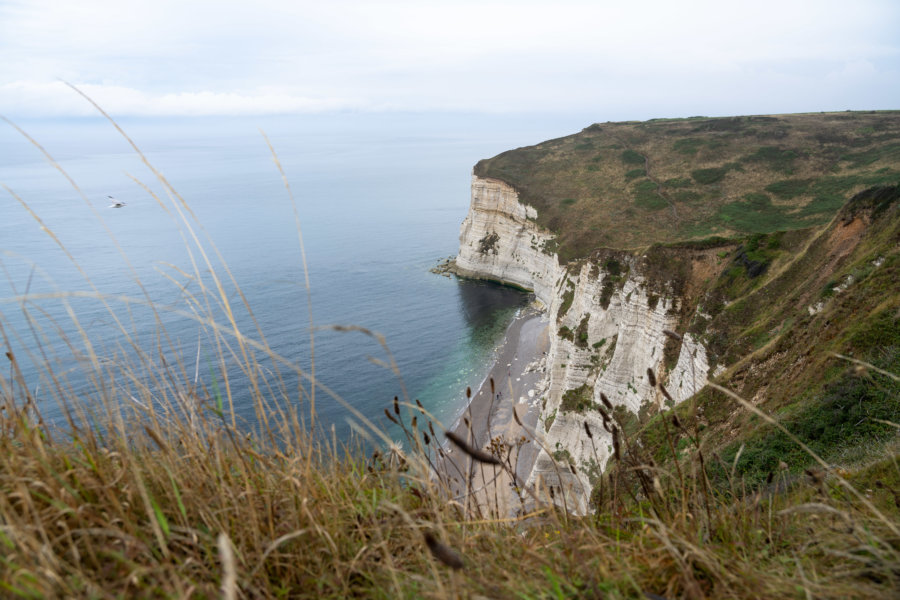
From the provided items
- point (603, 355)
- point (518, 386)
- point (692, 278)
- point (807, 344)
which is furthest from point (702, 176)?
point (807, 344)

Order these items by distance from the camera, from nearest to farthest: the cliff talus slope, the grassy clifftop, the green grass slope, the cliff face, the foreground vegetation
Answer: the foreground vegetation → the green grass slope → the cliff talus slope → the grassy clifftop → the cliff face

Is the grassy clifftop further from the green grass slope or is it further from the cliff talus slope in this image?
the green grass slope

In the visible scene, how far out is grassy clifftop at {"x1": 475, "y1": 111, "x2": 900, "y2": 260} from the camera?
52438 mm

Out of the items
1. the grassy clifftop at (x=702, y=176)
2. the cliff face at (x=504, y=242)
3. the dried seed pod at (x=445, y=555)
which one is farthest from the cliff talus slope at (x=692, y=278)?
the dried seed pod at (x=445, y=555)

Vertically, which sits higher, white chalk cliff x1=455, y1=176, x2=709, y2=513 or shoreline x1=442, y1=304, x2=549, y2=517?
white chalk cliff x1=455, y1=176, x2=709, y2=513

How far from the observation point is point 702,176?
211 ft

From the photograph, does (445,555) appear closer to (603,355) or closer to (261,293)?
(603,355)

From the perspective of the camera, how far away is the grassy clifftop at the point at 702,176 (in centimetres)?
5244

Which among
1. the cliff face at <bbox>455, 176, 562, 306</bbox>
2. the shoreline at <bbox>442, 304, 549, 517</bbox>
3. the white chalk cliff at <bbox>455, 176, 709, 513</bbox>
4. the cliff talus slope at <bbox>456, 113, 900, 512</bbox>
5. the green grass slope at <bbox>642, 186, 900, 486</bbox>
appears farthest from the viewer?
the cliff face at <bbox>455, 176, 562, 306</bbox>

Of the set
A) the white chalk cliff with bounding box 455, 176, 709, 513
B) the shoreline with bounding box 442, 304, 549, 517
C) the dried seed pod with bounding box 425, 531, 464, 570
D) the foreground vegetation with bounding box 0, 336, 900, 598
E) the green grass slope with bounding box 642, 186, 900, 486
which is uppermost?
the dried seed pod with bounding box 425, 531, 464, 570

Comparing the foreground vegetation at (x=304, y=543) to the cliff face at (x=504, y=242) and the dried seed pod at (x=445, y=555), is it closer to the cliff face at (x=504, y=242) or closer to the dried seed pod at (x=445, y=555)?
the dried seed pod at (x=445, y=555)

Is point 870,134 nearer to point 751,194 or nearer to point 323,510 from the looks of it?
point 751,194

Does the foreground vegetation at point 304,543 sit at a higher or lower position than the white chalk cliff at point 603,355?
higher

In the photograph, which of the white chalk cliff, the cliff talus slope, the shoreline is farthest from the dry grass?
the shoreline
